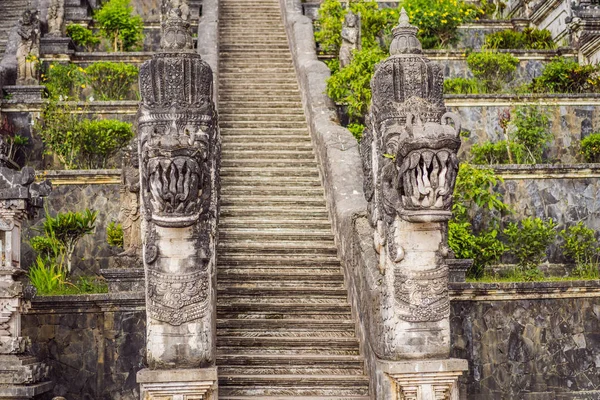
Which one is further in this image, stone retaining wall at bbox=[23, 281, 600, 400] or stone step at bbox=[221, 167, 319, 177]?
stone step at bbox=[221, 167, 319, 177]

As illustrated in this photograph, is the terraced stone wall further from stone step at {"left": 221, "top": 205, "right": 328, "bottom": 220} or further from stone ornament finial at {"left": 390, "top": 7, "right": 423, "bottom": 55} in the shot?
stone ornament finial at {"left": 390, "top": 7, "right": 423, "bottom": 55}

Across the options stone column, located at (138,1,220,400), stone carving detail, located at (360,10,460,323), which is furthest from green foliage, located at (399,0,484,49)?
stone column, located at (138,1,220,400)

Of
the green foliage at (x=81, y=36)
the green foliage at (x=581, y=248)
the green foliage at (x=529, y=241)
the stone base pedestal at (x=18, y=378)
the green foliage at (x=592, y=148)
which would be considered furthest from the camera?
the green foliage at (x=81, y=36)

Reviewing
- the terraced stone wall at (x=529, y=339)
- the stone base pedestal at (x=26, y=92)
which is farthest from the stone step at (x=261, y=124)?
the terraced stone wall at (x=529, y=339)

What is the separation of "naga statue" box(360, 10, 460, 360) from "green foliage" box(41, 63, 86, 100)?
943cm

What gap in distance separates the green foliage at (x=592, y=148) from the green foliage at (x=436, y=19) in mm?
4982

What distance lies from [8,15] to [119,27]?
410cm

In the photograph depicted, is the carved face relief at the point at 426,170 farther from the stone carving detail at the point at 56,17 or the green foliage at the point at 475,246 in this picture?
the stone carving detail at the point at 56,17

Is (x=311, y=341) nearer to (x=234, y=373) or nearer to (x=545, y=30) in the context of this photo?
(x=234, y=373)

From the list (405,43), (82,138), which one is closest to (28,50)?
A: (82,138)

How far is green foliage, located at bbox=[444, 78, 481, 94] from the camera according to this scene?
1753 centimetres

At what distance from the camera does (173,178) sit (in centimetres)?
888

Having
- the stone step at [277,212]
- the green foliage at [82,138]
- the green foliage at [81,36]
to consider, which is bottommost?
the stone step at [277,212]

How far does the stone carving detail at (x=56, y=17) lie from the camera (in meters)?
19.5
